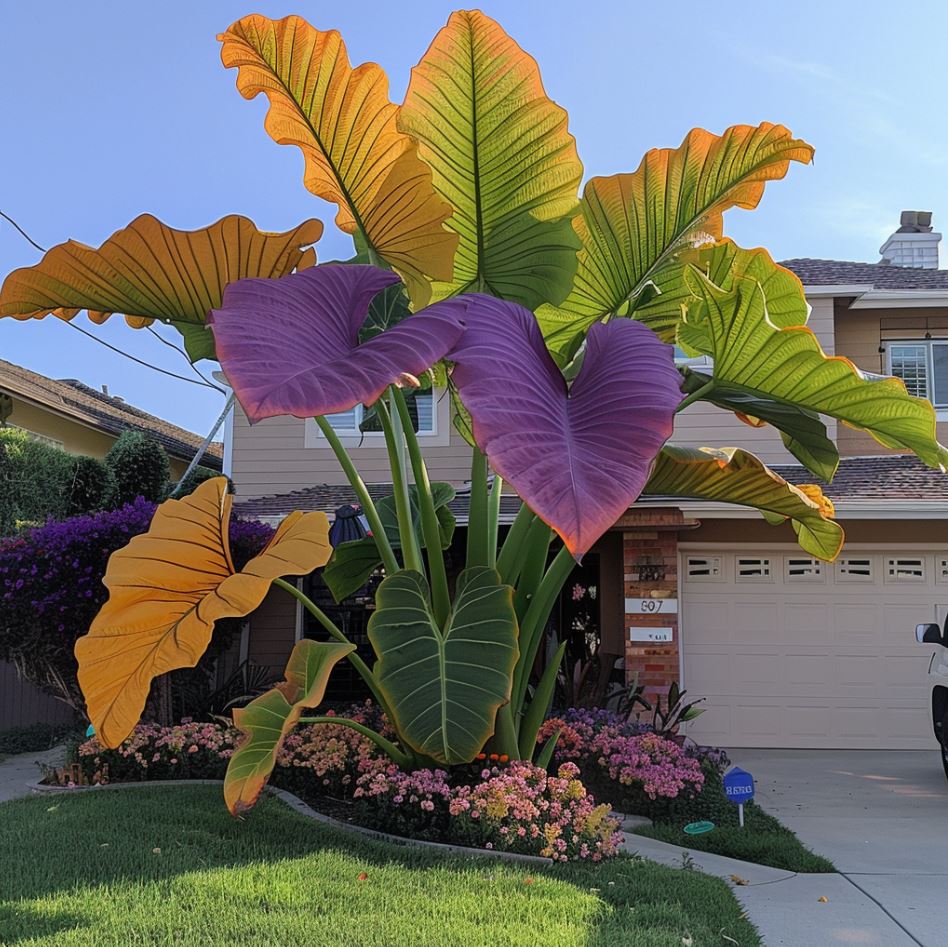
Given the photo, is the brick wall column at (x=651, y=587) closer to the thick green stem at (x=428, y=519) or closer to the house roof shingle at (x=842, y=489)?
the house roof shingle at (x=842, y=489)

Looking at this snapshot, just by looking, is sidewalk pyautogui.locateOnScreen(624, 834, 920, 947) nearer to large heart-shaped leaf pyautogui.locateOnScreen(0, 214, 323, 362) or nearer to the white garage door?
large heart-shaped leaf pyautogui.locateOnScreen(0, 214, 323, 362)

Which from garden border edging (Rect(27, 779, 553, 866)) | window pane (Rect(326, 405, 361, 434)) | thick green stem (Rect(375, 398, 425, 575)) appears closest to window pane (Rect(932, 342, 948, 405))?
window pane (Rect(326, 405, 361, 434))

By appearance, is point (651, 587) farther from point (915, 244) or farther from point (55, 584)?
point (915, 244)

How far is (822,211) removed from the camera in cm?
720

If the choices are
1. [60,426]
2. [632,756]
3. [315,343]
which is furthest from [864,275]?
[60,426]

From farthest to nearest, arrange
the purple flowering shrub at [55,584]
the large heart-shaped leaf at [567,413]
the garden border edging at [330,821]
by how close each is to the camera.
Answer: the purple flowering shrub at [55,584] < the garden border edging at [330,821] < the large heart-shaped leaf at [567,413]

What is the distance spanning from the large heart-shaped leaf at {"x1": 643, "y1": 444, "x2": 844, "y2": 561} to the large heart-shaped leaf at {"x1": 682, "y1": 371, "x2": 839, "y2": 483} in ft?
0.70

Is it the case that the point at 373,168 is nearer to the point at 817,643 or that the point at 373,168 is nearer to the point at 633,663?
the point at 633,663

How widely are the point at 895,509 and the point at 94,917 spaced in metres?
8.67

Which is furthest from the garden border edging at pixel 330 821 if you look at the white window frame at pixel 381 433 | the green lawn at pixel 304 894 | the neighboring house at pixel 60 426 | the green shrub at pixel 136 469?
the green shrub at pixel 136 469

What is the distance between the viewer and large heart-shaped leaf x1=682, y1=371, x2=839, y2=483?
16.9 ft

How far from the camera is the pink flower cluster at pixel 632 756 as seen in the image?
6812mm

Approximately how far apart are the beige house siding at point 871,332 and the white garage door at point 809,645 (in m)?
2.13

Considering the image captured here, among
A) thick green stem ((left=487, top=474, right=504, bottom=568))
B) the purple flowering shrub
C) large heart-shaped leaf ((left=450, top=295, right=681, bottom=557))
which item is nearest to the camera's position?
large heart-shaped leaf ((left=450, top=295, right=681, bottom=557))
